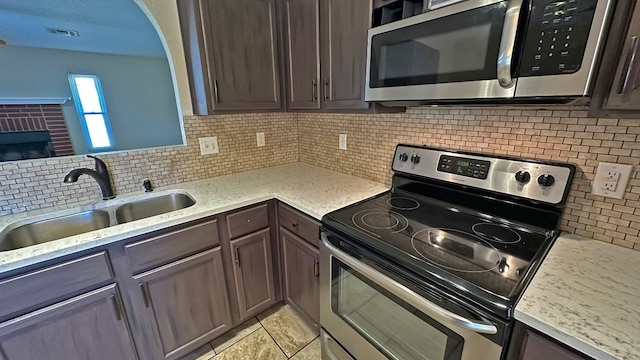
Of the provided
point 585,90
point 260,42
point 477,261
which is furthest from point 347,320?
point 260,42

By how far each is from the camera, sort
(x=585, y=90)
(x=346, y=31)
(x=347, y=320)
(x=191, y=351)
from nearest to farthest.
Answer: (x=585, y=90), (x=347, y=320), (x=346, y=31), (x=191, y=351)

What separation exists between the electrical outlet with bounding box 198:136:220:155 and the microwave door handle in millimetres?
1652

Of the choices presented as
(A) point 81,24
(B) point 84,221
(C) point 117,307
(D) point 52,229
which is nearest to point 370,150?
(C) point 117,307

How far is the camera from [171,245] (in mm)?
1236

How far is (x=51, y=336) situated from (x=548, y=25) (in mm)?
2046

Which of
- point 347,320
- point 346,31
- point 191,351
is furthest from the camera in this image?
point 191,351

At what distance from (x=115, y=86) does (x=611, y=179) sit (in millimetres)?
6277

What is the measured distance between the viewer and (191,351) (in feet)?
4.81

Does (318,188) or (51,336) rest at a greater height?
(318,188)

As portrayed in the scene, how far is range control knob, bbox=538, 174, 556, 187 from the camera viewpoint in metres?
0.96

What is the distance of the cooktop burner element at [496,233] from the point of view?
97cm

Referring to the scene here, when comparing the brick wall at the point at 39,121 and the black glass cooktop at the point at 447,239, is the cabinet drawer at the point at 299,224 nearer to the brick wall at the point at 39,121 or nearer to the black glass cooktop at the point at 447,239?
the black glass cooktop at the point at 447,239

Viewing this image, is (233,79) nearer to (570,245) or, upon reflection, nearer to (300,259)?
(300,259)

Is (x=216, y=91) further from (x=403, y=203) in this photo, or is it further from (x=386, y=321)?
(x=386, y=321)
